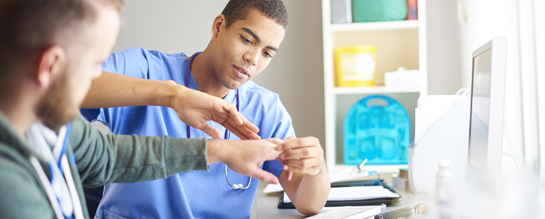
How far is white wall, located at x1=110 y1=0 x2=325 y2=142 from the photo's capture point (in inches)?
97.5

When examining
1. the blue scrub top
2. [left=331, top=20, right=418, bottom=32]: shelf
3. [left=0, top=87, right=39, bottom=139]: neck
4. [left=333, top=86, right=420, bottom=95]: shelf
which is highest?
[left=331, top=20, right=418, bottom=32]: shelf

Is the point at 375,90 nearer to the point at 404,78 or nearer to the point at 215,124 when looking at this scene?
the point at 404,78

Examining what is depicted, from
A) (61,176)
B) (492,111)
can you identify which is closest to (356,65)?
(492,111)

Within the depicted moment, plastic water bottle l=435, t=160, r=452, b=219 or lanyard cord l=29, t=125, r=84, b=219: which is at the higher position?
lanyard cord l=29, t=125, r=84, b=219

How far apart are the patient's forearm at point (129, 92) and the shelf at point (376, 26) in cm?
125

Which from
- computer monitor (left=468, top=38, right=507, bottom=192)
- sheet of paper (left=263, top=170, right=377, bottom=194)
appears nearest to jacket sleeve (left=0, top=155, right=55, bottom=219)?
computer monitor (left=468, top=38, right=507, bottom=192)

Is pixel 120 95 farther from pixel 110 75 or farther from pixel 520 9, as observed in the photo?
pixel 520 9

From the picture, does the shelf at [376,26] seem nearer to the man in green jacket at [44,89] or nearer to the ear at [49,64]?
the man in green jacket at [44,89]

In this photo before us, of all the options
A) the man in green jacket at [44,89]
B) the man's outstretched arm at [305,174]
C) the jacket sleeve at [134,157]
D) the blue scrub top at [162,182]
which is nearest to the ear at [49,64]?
the man in green jacket at [44,89]

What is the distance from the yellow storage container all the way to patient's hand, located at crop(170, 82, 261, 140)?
46.6 inches

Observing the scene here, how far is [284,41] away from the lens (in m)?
2.50

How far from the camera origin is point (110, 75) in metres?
1.06

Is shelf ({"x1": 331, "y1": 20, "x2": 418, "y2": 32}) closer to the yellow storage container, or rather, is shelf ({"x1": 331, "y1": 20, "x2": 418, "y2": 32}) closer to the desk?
the yellow storage container

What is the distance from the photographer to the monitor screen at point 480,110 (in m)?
1.02
